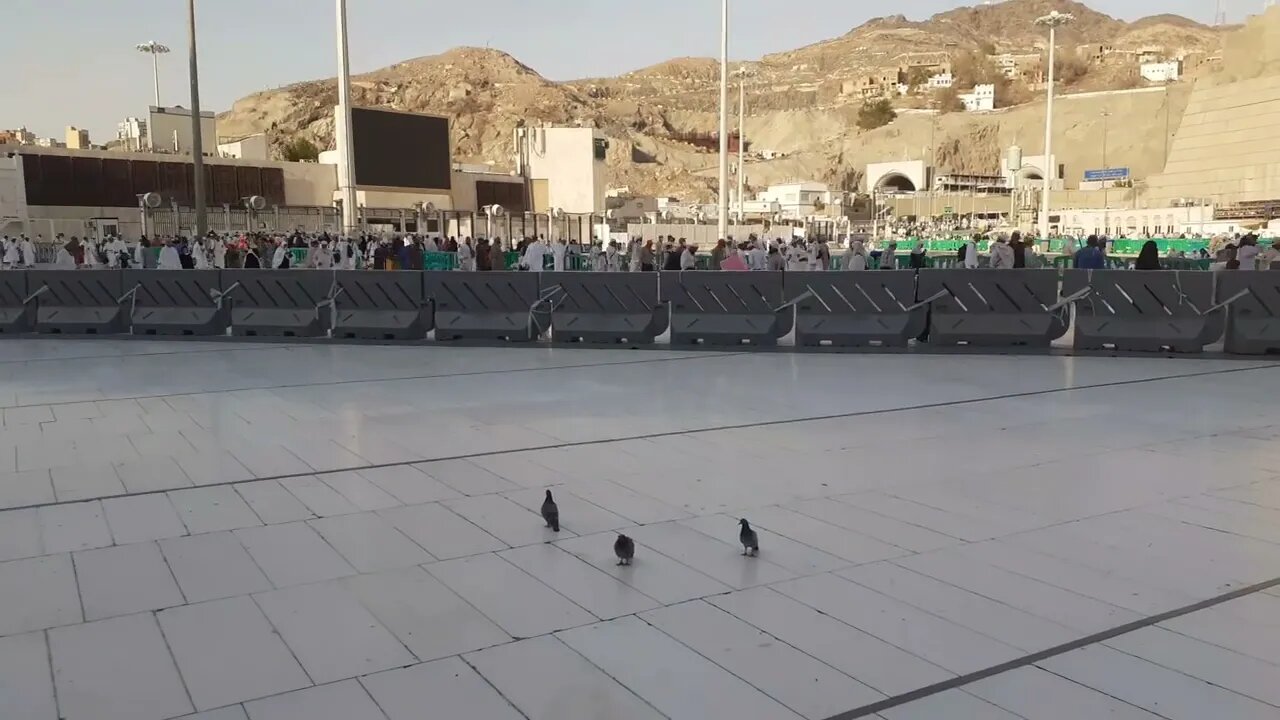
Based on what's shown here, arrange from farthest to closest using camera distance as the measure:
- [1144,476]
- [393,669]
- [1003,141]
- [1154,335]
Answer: [1003,141], [1154,335], [1144,476], [393,669]

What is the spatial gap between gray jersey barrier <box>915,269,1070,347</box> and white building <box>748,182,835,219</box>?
98.5 metres

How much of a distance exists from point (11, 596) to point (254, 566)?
41.1 inches

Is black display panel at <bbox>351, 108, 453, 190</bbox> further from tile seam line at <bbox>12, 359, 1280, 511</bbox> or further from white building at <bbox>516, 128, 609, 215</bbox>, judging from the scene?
tile seam line at <bbox>12, 359, 1280, 511</bbox>

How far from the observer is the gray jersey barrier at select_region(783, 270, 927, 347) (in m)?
13.1

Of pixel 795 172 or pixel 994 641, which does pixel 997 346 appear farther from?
pixel 795 172

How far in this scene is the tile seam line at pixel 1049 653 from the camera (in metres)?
3.41

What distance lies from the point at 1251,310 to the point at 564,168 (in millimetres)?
73606

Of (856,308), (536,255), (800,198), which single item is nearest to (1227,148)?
(800,198)

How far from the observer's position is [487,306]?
1442 cm

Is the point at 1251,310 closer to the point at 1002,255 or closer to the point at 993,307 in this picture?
the point at 993,307

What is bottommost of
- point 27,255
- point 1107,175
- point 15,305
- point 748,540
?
point 748,540

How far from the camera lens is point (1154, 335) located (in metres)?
12.5

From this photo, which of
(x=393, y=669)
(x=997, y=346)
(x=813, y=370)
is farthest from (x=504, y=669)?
(x=997, y=346)

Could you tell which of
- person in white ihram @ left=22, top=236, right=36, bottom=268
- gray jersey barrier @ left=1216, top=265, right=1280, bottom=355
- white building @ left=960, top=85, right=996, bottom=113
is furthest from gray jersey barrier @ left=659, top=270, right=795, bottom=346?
white building @ left=960, top=85, right=996, bottom=113
